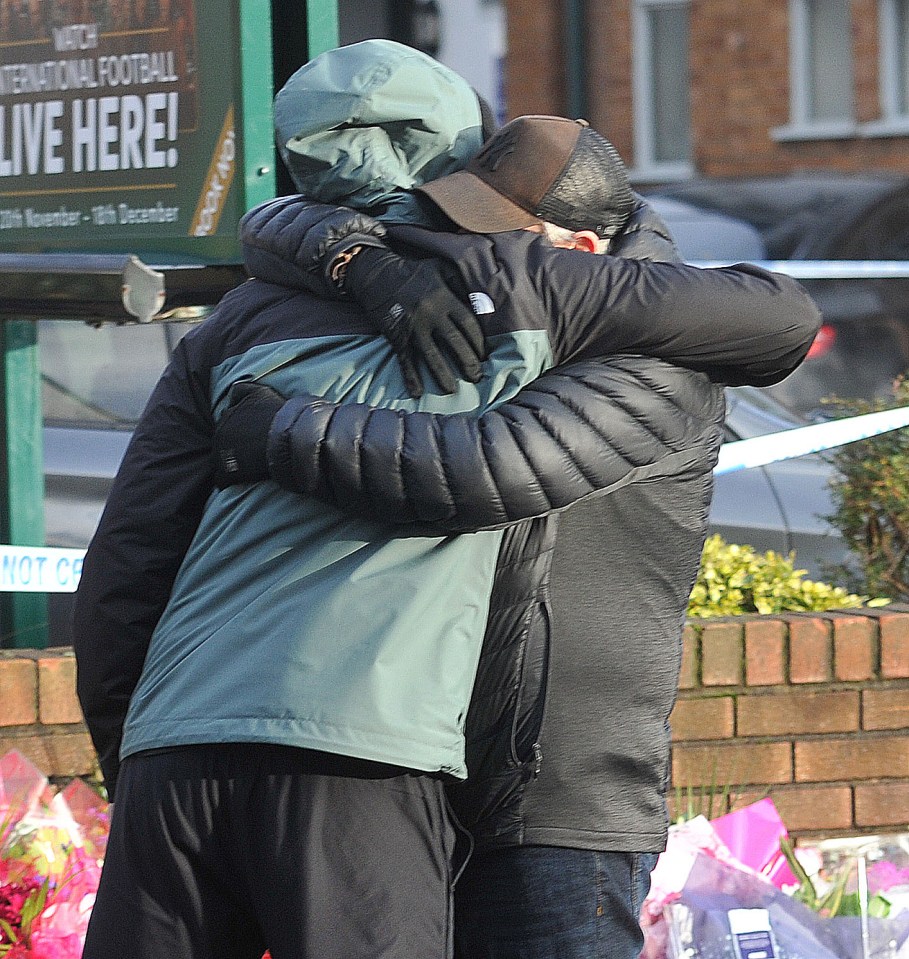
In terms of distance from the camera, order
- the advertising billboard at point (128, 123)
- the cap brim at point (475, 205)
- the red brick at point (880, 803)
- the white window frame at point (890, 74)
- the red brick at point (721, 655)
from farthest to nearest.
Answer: the white window frame at point (890, 74) → the red brick at point (880, 803) → the red brick at point (721, 655) → the advertising billboard at point (128, 123) → the cap brim at point (475, 205)

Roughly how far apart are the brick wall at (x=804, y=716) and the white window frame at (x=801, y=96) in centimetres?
1226

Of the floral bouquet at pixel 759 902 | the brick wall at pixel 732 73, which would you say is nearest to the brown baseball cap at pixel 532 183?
the floral bouquet at pixel 759 902

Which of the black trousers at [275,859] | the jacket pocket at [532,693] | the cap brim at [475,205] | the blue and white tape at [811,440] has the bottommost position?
the blue and white tape at [811,440]

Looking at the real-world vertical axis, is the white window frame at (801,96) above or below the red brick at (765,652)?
above

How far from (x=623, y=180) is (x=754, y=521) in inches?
114

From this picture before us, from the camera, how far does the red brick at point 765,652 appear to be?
3.75m

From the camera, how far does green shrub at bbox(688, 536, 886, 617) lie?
405 cm

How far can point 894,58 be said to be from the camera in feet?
50.8

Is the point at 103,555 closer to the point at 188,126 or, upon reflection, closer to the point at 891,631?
the point at 188,126

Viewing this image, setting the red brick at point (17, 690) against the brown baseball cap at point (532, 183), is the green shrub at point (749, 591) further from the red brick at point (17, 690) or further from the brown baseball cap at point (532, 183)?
the brown baseball cap at point (532, 183)

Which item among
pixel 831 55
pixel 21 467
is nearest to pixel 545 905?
pixel 21 467

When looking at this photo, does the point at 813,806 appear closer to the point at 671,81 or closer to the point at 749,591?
the point at 749,591

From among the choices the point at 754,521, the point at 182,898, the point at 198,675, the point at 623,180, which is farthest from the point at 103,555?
the point at 754,521

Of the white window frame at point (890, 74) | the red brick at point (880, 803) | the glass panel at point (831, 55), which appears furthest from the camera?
the glass panel at point (831, 55)
